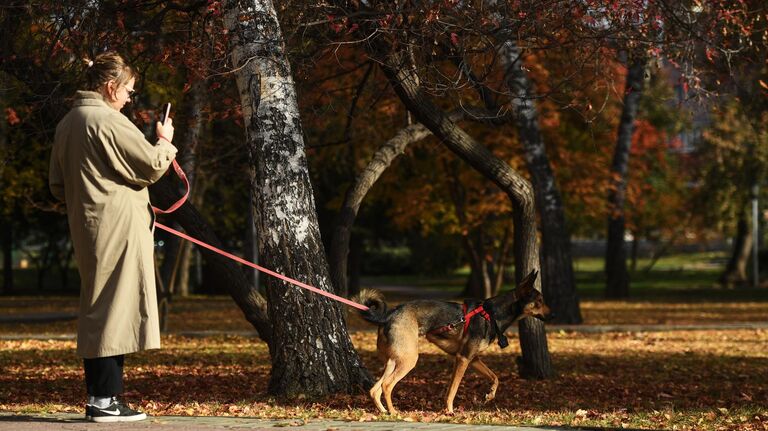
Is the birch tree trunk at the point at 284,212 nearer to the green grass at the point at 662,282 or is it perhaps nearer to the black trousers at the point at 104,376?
the black trousers at the point at 104,376

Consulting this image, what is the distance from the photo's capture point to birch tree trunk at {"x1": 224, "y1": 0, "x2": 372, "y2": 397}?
9656mm

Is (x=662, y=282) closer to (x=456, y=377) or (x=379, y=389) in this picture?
(x=456, y=377)

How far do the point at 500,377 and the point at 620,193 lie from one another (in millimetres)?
19235

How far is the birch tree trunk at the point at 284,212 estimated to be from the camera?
9.66m

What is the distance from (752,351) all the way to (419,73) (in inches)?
336

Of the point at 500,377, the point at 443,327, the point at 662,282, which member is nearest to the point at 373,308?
the point at 443,327

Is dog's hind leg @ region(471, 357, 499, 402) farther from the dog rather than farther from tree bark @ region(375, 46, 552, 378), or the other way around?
tree bark @ region(375, 46, 552, 378)

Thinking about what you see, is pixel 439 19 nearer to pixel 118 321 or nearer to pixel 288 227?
pixel 288 227

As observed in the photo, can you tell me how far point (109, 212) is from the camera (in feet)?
22.7

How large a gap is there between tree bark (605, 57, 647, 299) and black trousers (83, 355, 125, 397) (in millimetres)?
21894

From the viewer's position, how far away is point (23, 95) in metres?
13.1

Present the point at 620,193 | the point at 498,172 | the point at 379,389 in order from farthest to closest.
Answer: the point at 620,193 < the point at 498,172 < the point at 379,389

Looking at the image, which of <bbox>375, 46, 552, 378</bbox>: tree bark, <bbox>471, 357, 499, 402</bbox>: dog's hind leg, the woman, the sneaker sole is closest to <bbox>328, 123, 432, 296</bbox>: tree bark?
<bbox>375, 46, 552, 378</bbox>: tree bark

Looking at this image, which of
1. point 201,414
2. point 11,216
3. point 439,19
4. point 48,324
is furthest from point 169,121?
point 11,216
